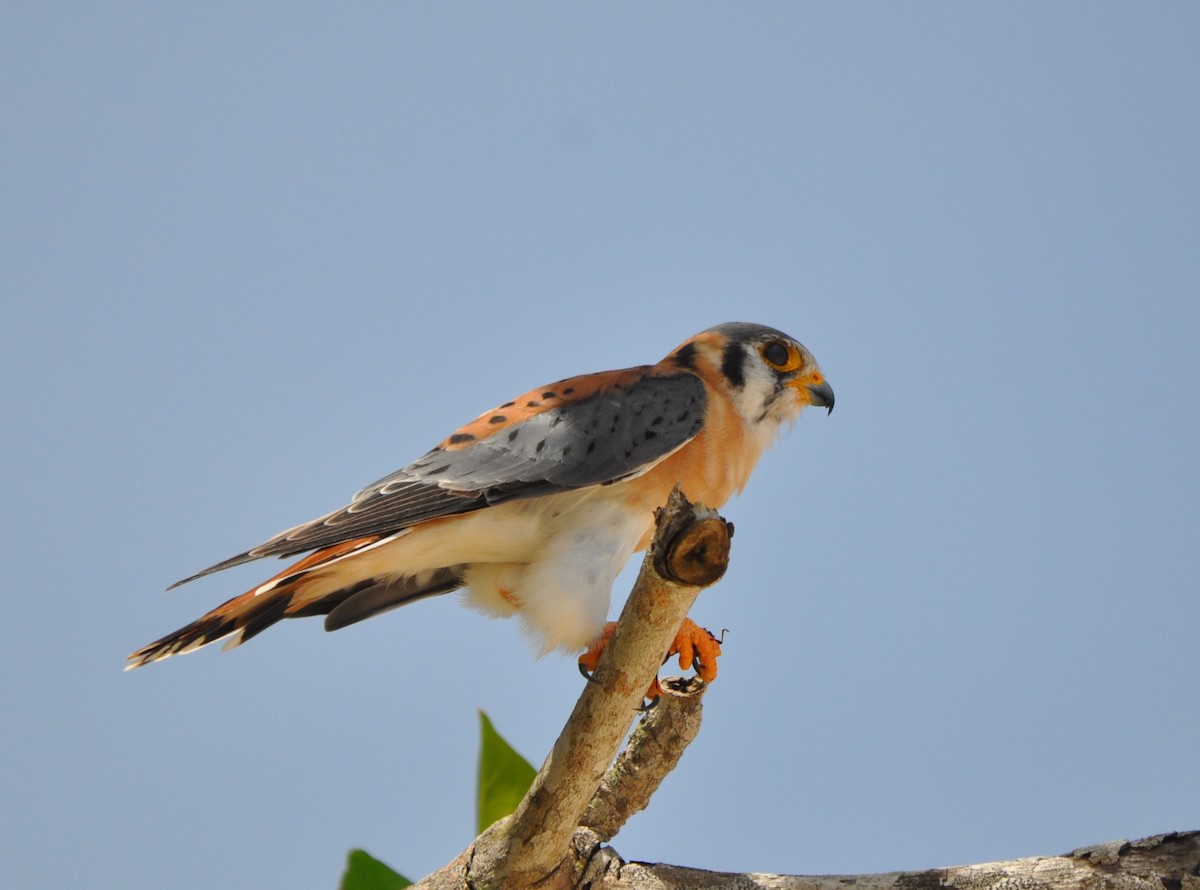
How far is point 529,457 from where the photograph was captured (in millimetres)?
4430

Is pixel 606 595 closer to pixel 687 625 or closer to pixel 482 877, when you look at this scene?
pixel 687 625

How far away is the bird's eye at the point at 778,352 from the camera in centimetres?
517

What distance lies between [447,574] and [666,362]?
1.39m

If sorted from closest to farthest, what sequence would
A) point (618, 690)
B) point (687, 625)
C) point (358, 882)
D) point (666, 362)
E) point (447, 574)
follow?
point (618, 690), point (687, 625), point (358, 882), point (447, 574), point (666, 362)

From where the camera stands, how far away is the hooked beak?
518 cm

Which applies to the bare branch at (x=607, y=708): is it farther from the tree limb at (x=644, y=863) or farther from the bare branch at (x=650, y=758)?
the bare branch at (x=650, y=758)

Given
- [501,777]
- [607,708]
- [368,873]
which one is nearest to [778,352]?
[501,777]

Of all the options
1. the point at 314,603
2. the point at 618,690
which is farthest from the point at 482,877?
the point at 314,603

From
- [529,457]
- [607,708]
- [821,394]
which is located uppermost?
[821,394]

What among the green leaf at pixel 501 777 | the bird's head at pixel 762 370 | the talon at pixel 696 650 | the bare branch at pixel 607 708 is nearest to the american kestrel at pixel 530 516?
the talon at pixel 696 650

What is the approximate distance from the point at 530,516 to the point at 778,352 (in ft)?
4.75

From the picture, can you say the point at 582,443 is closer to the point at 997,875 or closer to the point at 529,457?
the point at 529,457

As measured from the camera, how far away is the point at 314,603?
4.64m

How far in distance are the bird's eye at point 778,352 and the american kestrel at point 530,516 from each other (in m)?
0.34
